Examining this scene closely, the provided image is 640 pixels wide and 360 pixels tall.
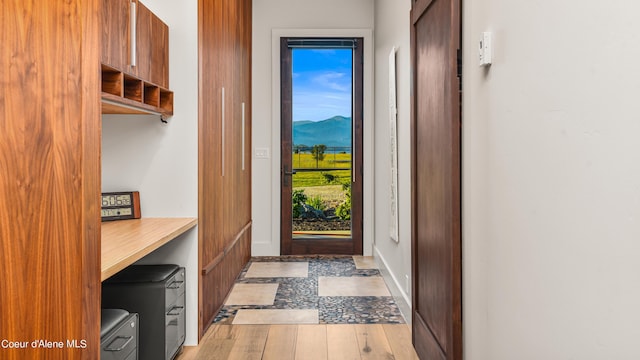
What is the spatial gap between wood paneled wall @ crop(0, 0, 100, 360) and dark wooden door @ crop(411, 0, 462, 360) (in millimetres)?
1305

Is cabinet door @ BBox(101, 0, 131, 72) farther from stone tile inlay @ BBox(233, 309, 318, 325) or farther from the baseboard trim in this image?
the baseboard trim

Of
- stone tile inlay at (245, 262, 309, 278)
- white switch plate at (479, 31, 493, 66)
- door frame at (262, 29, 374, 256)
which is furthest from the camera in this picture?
door frame at (262, 29, 374, 256)

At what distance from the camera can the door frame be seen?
16.3 ft

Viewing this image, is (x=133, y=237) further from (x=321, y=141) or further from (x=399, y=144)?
(x=321, y=141)

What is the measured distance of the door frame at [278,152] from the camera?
16.3 feet

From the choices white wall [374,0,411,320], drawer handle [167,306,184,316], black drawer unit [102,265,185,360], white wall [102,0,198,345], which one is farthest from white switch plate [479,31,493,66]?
drawer handle [167,306,184,316]

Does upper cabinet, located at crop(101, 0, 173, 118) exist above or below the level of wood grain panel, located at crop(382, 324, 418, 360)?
above

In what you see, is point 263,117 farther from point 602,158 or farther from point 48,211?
point 602,158

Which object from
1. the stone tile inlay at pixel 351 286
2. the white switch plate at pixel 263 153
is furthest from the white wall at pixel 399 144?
the white switch plate at pixel 263 153

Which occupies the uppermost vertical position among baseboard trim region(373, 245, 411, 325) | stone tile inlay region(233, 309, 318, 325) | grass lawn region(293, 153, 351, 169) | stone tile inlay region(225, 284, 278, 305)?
grass lawn region(293, 153, 351, 169)

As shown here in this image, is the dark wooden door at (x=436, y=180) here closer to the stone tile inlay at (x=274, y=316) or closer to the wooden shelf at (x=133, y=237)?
the stone tile inlay at (x=274, y=316)

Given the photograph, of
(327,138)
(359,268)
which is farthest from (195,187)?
(327,138)

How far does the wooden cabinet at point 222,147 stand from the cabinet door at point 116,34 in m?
0.61

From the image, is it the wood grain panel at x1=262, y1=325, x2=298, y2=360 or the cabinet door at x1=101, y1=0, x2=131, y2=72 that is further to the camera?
the wood grain panel at x1=262, y1=325, x2=298, y2=360
